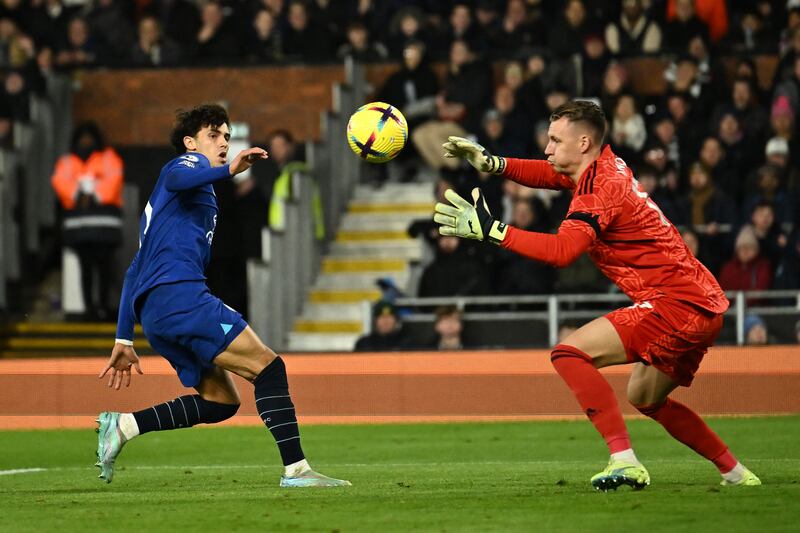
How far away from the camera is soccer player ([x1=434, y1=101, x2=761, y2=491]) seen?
8.01 meters

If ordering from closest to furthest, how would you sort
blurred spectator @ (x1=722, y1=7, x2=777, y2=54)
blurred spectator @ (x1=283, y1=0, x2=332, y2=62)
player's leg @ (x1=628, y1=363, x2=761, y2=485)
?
player's leg @ (x1=628, y1=363, x2=761, y2=485) < blurred spectator @ (x1=722, y1=7, x2=777, y2=54) < blurred spectator @ (x1=283, y1=0, x2=332, y2=62)

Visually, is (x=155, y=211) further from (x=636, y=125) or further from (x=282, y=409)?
(x=636, y=125)

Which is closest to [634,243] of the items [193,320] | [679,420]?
[679,420]

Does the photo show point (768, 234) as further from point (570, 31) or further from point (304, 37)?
point (304, 37)

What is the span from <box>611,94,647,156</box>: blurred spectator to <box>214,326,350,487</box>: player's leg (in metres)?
10.2

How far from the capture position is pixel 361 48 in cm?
2069

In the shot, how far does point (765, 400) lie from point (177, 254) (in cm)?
819

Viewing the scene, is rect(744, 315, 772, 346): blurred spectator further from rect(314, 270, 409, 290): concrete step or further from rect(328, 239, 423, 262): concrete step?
rect(328, 239, 423, 262): concrete step

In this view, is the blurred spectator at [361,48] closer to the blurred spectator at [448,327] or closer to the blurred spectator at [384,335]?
the blurred spectator at [384,335]

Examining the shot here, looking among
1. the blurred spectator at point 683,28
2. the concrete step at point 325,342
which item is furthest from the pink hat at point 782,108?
the concrete step at point 325,342

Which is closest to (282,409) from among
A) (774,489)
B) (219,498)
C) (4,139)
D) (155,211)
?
(219,498)

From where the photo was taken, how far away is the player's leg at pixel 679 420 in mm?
8281

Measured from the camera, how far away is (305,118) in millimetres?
21188

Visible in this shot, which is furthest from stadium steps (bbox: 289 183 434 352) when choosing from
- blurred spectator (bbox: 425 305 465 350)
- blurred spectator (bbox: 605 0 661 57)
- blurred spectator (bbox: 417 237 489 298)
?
blurred spectator (bbox: 605 0 661 57)
